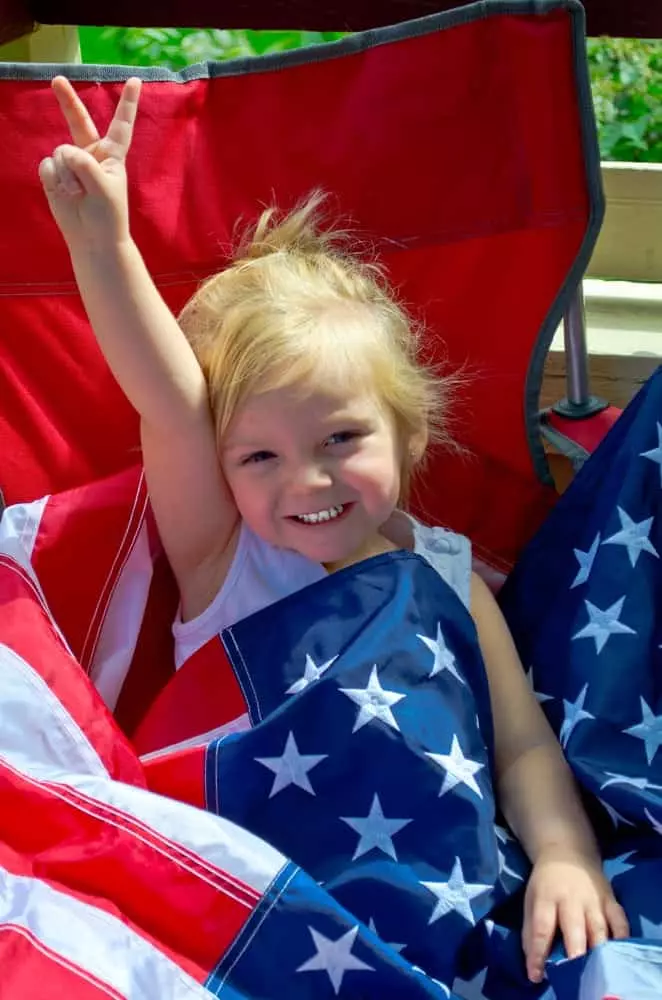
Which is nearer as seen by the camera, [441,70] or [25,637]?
[25,637]

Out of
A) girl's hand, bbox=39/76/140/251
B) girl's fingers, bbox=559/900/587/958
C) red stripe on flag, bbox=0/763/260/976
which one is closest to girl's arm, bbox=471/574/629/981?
girl's fingers, bbox=559/900/587/958

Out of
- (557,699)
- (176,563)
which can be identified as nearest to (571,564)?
(557,699)

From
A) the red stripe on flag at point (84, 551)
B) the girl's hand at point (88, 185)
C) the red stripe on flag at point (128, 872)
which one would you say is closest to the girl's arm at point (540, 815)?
the red stripe on flag at point (128, 872)

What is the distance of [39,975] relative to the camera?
0.85 meters

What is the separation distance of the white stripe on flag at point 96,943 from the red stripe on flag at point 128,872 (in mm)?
11

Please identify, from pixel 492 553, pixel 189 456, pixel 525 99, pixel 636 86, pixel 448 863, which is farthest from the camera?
pixel 636 86

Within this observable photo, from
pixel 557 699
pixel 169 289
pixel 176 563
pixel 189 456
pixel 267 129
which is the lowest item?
pixel 557 699

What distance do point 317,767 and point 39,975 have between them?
30cm

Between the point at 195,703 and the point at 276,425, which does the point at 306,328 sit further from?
the point at 195,703

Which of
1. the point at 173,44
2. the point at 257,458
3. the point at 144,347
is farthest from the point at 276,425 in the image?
the point at 173,44

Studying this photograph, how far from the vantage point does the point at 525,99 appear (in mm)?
1311

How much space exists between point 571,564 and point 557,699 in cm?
15

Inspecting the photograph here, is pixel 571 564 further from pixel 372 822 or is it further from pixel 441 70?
pixel 441 70

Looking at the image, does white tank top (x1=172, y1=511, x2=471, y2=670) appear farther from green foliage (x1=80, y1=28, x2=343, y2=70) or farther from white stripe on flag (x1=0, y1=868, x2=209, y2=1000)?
green foliage (x1=80, y1=28, x2=343, y2=70)
